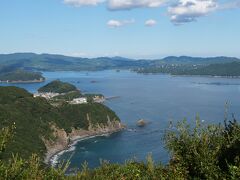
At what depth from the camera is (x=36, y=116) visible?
125 m

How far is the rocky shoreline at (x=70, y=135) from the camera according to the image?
109 metres

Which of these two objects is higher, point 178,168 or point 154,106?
point 178,168

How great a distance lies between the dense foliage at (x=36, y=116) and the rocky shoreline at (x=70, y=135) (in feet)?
6.06

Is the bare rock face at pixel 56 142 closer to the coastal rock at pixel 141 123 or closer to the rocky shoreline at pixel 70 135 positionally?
the rocky shoreline at pixel 70 135

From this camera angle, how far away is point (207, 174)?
1547 cm

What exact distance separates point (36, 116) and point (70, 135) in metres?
12.1

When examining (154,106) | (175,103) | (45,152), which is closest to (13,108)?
(45,152)

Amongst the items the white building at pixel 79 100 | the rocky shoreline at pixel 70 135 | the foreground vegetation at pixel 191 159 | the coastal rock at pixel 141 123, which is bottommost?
the rocky shoreline at pixel 70 135

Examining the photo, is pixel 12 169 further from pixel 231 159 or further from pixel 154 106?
pixel 154 106

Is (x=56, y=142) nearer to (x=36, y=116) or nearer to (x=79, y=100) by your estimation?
(x=36, y=116)

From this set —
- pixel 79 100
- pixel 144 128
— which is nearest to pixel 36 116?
pixel 144 128

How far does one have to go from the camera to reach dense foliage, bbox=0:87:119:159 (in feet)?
346

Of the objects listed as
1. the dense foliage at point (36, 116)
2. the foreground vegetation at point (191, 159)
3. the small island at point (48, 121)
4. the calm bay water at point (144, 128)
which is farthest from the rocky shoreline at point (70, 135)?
the foreground vegetation at point (191, 159)

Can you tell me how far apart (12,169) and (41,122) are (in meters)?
111
